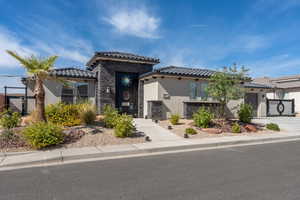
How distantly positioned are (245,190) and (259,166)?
78.5 inches

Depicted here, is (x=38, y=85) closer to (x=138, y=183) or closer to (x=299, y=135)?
(x=138, y=183)

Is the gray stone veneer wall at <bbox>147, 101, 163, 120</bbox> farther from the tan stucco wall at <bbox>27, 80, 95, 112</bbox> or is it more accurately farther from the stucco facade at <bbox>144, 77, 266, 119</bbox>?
the tan stucco wall at <bbox>27, 80, 95, 112</bbox>

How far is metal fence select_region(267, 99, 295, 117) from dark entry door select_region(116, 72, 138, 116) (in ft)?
47.3

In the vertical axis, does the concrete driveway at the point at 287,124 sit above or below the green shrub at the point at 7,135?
below

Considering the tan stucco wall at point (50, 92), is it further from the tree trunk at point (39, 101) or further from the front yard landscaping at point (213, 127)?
the front yard landscaping at point (213, 127)

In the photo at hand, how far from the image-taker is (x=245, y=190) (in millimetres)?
3803

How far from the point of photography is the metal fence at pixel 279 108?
64.3 ft

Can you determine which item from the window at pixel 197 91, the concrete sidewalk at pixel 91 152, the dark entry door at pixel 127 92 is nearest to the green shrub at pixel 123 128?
the concrete sidewalk at pixel 91 152

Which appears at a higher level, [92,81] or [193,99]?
[92,81]

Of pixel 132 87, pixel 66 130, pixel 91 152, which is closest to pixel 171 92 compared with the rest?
pixel 132 87

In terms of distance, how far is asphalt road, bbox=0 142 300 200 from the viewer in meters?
3.61

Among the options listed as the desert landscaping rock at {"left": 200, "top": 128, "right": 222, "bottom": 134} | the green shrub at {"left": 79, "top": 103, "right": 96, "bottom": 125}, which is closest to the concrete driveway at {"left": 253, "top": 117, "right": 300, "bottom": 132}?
the desert landscaping rock at {"left": 200, "top": 128, "right": 222, "bottom": 134}

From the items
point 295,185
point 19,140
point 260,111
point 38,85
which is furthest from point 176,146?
point 260,111

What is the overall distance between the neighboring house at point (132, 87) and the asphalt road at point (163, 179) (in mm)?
7636
